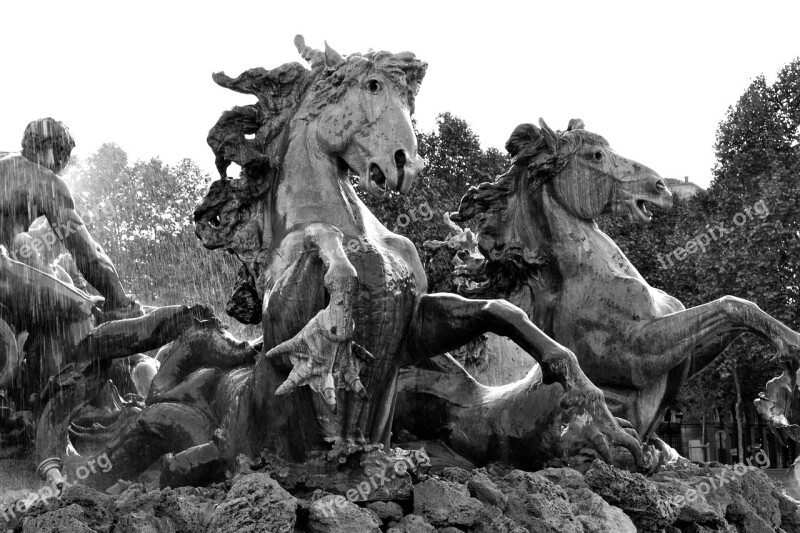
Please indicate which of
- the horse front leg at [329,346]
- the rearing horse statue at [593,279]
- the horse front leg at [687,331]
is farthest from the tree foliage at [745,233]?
the horse front leg at [329,346]

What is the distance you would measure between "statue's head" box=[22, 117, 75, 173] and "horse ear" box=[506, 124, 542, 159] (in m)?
2.80

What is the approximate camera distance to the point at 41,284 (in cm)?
612

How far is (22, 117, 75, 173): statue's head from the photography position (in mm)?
6684

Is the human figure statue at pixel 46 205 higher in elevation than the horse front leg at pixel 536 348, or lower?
higher

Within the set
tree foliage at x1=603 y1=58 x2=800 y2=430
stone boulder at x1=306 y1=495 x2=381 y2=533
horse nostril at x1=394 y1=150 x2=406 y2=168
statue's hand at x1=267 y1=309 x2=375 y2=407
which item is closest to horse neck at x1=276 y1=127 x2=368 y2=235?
horse nostril at x1=394 y1=150 x2=406 y2=168

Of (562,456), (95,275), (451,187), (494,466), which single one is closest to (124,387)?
(95,275)

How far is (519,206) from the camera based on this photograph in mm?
7453

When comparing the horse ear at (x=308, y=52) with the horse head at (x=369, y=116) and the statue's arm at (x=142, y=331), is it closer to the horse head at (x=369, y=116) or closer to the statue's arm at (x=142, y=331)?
the horse head at (x=369, y=116)

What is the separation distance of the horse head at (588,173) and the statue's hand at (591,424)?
7.87 ft

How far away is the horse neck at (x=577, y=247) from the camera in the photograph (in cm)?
729

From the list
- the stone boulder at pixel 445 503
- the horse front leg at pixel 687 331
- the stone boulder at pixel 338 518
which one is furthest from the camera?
the horse front leg at pixel 687 331

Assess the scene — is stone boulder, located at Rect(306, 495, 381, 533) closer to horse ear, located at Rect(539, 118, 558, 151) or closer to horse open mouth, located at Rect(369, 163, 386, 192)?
horse open mouth, located at Rect(369, 163, 386, 192)

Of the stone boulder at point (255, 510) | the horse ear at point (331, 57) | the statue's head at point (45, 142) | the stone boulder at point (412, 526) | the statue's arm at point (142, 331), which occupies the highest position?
the horse ear at point (331, 57)

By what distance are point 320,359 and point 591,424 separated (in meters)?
1.39
